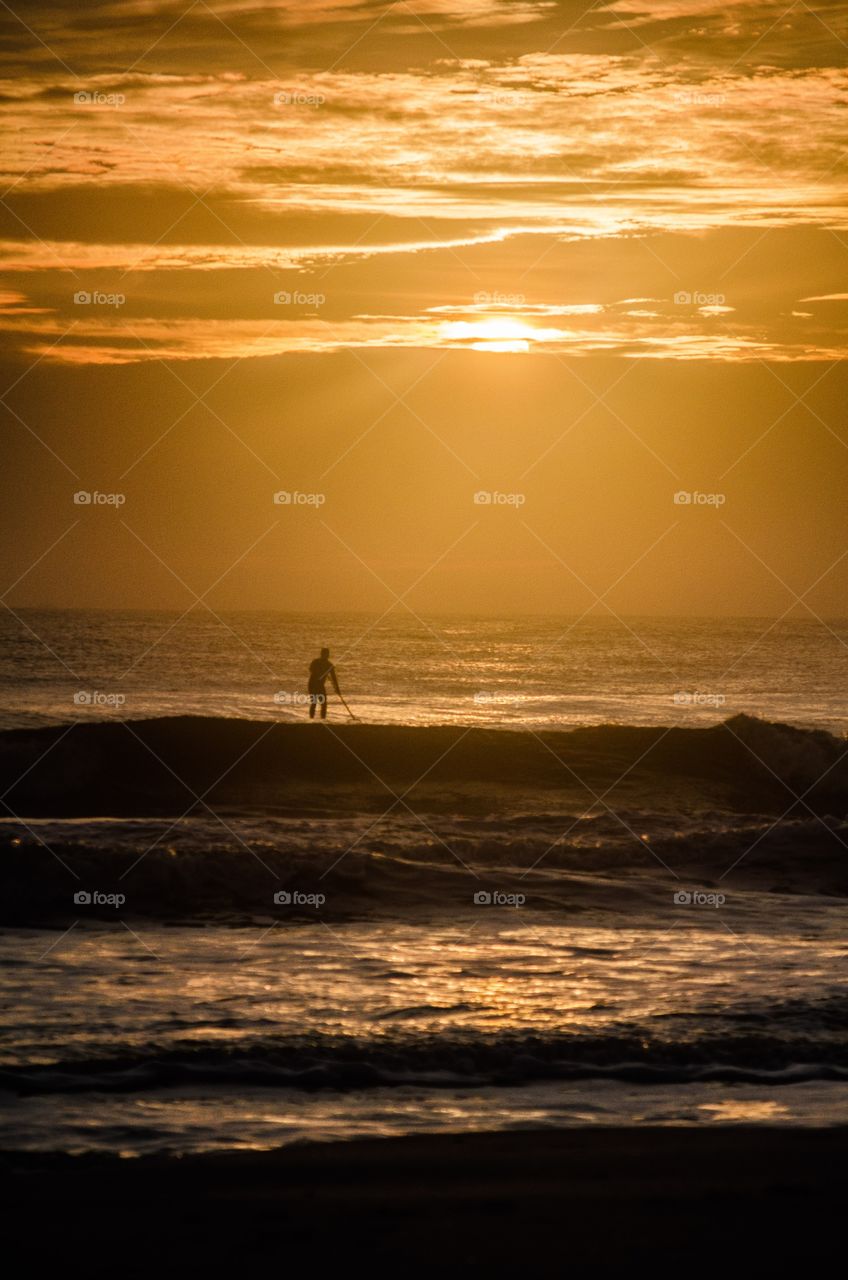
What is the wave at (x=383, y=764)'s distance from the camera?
27.2 m

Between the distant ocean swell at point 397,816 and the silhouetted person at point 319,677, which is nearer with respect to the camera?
the distant ocean swell at point 397,816

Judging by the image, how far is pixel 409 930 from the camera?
45.6 feet

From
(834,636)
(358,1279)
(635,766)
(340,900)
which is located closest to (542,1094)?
(358,1279)

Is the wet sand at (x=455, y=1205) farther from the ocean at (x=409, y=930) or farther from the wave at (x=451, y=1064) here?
the wave at (x=451, y=1064)

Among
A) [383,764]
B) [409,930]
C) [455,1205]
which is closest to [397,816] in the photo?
[383,764]

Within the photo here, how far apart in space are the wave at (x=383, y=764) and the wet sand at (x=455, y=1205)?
62.8ft

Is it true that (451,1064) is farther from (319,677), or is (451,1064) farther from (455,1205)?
(319,677)

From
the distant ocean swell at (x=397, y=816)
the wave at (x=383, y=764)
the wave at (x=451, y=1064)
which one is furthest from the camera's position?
the wave at (x=383, y=764)

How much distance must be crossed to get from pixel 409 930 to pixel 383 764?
1591 centimetres

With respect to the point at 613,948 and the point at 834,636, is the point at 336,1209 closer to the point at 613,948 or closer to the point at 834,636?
the point at 613,948

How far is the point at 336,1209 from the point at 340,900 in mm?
9705

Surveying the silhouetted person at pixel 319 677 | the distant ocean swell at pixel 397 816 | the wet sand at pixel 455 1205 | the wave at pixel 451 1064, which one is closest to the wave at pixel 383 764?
the distant ocean swell at pixel 397 816

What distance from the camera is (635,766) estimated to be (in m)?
30.9

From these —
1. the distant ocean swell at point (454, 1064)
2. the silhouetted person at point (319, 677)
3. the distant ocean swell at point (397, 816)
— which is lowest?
the distant ocean swell at point (454, 1064)
